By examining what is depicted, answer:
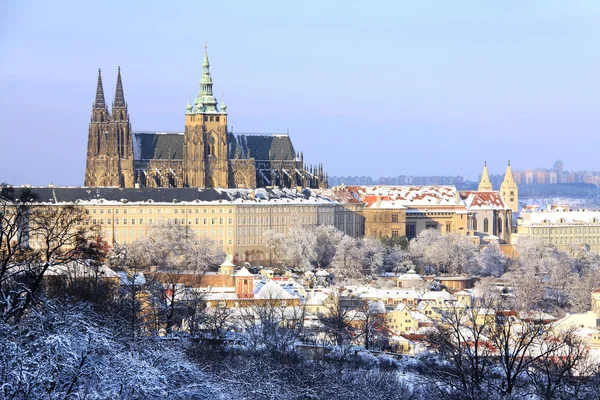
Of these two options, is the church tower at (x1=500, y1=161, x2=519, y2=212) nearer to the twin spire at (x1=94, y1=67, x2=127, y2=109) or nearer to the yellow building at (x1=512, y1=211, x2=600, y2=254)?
the yellow building at (x1=512, y1=211, x2=600, y2=254)

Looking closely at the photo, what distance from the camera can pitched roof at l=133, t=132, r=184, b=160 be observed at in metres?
147

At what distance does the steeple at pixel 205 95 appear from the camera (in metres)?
146

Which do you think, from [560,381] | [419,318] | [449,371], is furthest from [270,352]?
[419,318]

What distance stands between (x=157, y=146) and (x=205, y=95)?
669cm

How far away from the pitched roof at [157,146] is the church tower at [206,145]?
2.55 metres

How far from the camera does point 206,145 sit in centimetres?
14588

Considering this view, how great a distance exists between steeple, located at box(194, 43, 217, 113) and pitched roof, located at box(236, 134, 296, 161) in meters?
7.02

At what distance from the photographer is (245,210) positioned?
13112cm

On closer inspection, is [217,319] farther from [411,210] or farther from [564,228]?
[564,228]

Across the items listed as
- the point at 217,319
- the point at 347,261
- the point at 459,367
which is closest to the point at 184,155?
the point at 347,261

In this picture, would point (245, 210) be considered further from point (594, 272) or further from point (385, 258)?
point (594, 272)

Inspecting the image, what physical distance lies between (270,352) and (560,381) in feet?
38.7

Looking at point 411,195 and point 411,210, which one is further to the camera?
point 411,195

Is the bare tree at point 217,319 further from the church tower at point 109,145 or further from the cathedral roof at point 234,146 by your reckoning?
the cathedral roof at point 234,146
